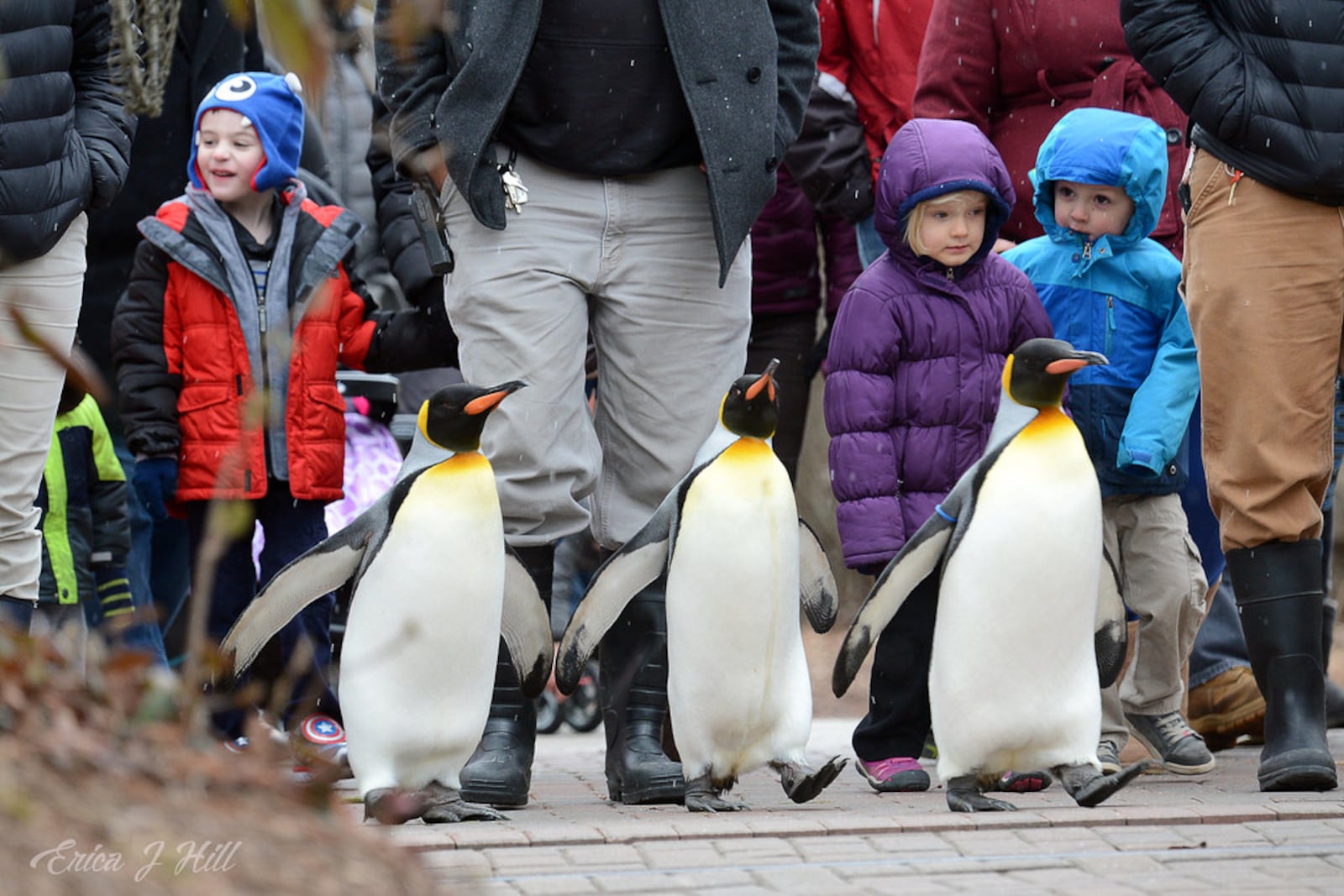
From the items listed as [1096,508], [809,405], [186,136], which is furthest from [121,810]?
[809,405]

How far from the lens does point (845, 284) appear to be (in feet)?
22.8

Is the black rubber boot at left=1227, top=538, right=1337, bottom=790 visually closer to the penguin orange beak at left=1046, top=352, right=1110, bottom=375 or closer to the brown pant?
the brown pant

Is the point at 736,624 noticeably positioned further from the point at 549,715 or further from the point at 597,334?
the point at 549,715

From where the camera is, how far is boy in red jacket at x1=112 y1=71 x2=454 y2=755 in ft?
18.5

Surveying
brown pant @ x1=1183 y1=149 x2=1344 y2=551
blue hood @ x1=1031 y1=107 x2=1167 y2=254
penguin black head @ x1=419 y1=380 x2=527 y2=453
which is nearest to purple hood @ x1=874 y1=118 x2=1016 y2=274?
blue hood @ x1=1031 y1=107 x2=1167 y2=254

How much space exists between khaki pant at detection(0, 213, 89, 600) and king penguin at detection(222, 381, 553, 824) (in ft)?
2.63

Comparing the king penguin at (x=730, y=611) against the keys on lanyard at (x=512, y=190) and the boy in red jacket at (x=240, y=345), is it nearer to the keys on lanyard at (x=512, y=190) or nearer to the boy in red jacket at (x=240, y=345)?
the keys on lanyard at (x=512, y=190)

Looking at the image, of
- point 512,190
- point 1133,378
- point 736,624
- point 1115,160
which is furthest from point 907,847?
point 1115,160

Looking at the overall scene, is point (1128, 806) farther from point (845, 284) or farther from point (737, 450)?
point (845, 284)

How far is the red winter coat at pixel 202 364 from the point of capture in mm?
5629

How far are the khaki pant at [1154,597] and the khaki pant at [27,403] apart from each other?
104 inches

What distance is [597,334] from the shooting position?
4.65 meters

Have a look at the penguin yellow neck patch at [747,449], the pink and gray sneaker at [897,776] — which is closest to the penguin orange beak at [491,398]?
the penguin yellow neck patch at [747,449]

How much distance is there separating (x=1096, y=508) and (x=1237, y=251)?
0.73 meters
